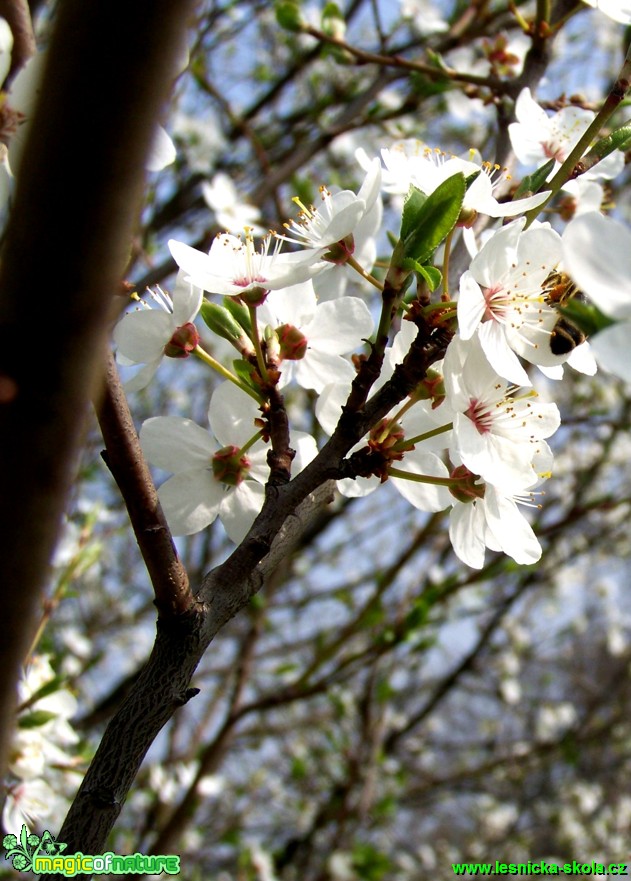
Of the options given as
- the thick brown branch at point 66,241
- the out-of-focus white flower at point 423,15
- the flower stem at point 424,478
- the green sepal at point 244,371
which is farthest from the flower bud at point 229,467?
the out-of-focus white flower at point 423,15

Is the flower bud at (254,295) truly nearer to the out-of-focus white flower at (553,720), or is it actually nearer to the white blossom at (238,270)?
the white blossom at (238,270)

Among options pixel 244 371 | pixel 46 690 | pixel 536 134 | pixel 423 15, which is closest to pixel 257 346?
pixel 244 371

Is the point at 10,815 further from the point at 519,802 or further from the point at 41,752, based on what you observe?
the point at 519,802

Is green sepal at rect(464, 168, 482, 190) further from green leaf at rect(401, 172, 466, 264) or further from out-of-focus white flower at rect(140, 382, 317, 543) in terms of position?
out-of-focus white flower at rect(140, 382, 317, 543)

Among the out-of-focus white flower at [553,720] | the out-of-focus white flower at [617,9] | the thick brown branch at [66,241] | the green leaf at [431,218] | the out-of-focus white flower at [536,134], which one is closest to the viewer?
the thick brown branch at [66,241]

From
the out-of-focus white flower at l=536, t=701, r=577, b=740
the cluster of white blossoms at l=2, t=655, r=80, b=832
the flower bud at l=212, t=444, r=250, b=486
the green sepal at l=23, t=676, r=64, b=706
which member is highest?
the flower bud at l=212, t=444, r=250, b=486

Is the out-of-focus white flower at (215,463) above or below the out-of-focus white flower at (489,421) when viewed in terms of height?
above

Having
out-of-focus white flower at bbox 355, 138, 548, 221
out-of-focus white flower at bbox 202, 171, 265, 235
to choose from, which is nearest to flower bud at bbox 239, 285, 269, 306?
out-of-focus white flower at bbox 355, 138, 548, 221
